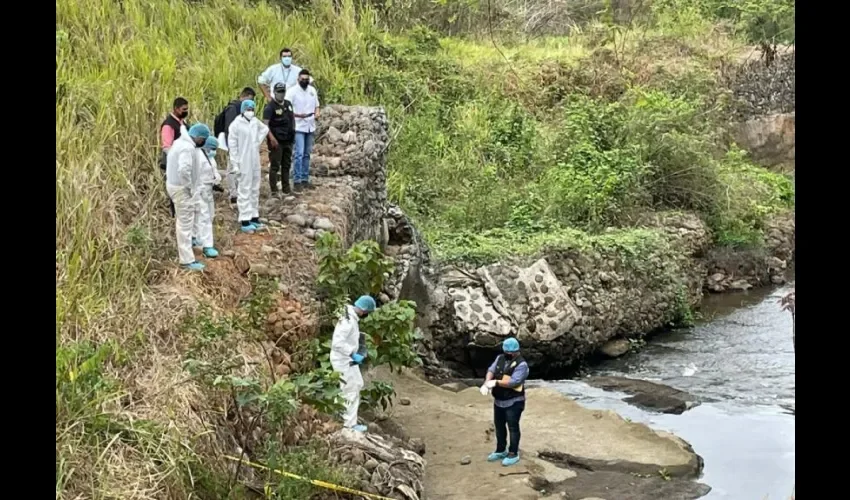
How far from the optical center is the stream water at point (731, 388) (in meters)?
9.77

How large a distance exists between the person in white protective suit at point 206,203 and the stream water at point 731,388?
18.7 feet

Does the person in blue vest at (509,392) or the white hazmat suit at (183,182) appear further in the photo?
the person in blue vest at (509,392)

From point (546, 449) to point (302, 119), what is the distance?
5.08 metres

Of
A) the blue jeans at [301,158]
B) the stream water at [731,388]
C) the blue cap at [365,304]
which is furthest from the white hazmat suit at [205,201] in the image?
the stream water at [731,388]

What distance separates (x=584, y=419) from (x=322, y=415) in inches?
166

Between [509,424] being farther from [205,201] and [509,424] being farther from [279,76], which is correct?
[279,76]

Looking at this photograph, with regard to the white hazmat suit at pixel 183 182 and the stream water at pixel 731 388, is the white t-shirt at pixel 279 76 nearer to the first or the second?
the white hazmat suit at pixel 183 182

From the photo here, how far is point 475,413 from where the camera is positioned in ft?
35.6

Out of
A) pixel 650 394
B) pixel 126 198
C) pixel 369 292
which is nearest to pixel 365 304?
pixel 369 292

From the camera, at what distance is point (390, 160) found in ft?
61.4

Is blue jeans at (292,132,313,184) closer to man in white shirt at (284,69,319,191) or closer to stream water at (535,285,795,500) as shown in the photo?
man in white shirt at (284,69,319,191)

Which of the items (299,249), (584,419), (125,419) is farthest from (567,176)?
(125,419)

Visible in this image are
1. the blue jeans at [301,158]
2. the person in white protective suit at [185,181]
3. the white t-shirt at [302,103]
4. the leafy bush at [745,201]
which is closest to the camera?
the person in white protective suit at [185,181]

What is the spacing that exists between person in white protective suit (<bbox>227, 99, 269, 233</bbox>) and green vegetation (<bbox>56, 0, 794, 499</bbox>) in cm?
87
